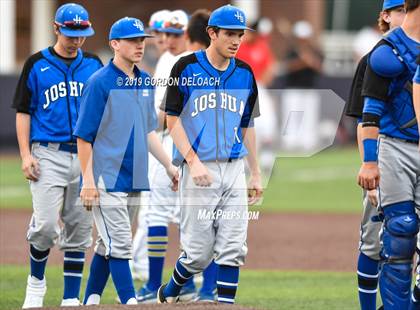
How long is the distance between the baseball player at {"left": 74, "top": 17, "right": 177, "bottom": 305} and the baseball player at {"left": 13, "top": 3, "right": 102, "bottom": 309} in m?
0.50

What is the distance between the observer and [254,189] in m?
7.90

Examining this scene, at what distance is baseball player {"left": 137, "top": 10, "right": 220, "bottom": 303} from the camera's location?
9.16 m

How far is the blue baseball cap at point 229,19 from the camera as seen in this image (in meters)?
7.54

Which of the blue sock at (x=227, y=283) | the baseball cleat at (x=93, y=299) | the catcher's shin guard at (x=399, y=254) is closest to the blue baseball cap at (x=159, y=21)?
the baseball cleat at (x=93, y=299)

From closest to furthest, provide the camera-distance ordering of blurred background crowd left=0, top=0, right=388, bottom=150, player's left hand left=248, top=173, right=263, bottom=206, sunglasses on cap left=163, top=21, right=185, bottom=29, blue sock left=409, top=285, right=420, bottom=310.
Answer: blue sock left=409, top=285, right=420, bottom=310 < player's left hand left=248, top=173, right=263, bottom=206 < sunglasses on cap left=163, top=21, right=185, bottom=29 < blurred background crowd left=0, top=0, right=388, bottom=150

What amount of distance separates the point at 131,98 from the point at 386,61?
2.05m

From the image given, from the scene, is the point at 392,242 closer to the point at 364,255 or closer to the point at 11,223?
the point at 364,255

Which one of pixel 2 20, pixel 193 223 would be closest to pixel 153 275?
pixel 193 223

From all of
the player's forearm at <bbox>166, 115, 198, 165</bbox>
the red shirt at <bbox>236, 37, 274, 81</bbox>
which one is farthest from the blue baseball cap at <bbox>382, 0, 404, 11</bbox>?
the red shirt at <bbox>236, 37, 274, 81</bbox>

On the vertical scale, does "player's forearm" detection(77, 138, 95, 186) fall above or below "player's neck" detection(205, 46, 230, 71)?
below

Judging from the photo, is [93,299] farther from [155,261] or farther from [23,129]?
[23,129]

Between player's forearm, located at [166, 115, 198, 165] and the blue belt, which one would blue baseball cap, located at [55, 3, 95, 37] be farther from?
player's forearm, located at [166, 115, 198, 165]

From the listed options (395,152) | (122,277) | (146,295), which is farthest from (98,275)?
(395,152)

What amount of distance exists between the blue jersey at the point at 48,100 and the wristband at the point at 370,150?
2513 millimetres
